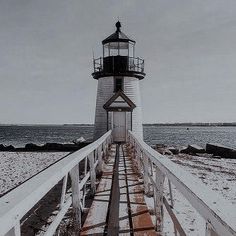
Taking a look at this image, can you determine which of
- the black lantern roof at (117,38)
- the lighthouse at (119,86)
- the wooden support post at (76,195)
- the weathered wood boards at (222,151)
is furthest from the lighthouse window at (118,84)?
the wooden support post at (76,195)

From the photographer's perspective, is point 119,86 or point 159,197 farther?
point 119,86

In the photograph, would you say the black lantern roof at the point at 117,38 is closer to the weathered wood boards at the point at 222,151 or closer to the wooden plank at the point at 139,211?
the weathered wood boards at the point at 222,151

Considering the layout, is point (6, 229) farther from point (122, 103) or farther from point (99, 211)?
point (122, 103)

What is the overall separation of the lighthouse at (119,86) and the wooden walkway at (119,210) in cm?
1389

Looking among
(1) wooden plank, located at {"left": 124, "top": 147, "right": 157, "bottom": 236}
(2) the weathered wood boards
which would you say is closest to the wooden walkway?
(1) wooden plank, located at {"left": 124, "top": 147, "right": 157, "bottom": 236}

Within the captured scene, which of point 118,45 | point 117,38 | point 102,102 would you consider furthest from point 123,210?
point 118,45

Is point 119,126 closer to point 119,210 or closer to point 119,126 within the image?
point 119,126

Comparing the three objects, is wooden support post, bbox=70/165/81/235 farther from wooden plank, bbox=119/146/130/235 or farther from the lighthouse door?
the lighthouse door

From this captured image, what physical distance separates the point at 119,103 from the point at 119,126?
159 cm

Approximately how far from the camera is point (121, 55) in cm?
2292

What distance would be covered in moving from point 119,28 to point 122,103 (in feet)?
19.3

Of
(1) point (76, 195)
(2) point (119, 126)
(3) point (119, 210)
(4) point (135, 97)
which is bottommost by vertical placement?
(3) point (119, 210)

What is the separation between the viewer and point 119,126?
2195 cm

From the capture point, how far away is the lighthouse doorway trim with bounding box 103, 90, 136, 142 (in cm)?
2161
